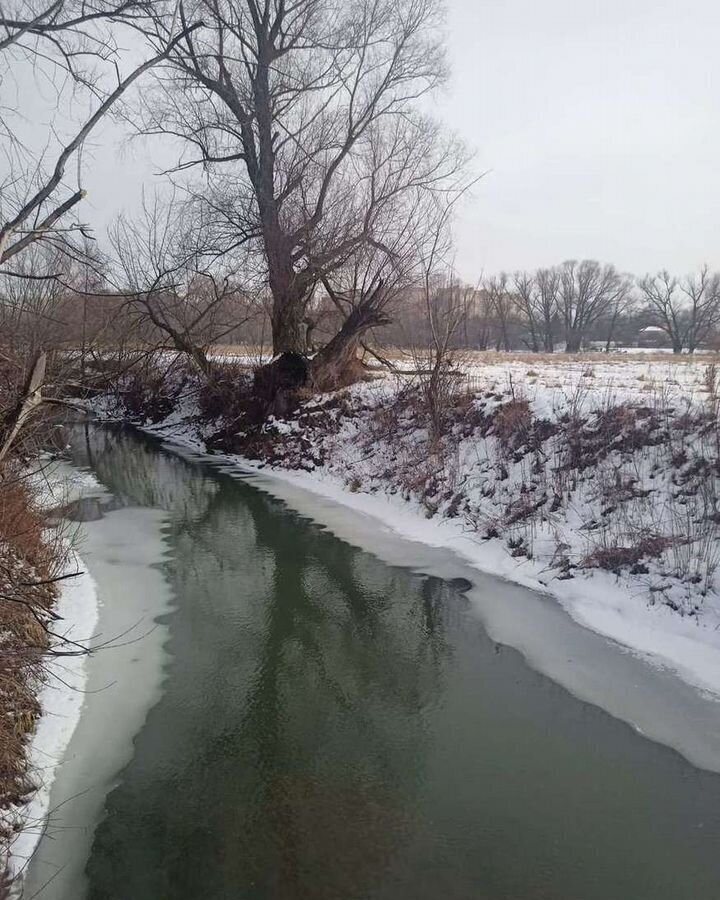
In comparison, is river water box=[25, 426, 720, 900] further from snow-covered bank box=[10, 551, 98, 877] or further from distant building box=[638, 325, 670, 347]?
distant building box=[638, 325, 670, 347]

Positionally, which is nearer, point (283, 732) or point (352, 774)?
point (352, 774)

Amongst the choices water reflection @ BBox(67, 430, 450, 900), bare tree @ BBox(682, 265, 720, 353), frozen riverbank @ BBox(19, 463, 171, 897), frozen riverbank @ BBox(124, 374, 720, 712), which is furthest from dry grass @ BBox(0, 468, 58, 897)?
bare tree @ BBox(682, 265, 720, 353)

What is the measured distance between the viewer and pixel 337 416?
1694 centimetres


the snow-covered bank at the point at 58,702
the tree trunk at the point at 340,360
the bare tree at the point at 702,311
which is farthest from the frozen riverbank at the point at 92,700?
the bare tree at the point at 702,311

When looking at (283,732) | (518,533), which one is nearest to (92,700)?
(283,732)

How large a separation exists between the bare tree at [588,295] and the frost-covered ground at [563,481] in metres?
52.2

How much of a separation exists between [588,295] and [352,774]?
69367 millimetres

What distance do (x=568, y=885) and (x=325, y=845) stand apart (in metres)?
1.45

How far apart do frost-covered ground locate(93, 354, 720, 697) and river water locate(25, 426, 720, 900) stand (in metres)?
1.70

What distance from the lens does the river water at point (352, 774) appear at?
375cm

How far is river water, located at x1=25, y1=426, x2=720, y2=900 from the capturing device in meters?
3.75

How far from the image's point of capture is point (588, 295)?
66875 millimetres

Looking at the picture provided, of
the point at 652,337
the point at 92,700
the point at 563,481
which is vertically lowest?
Result: the point at 92,700

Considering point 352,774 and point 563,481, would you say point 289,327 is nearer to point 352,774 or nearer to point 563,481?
point 563,481
